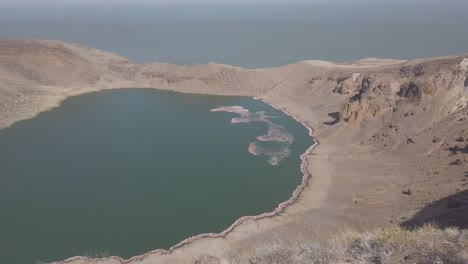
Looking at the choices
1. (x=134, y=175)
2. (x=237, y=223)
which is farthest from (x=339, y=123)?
(x=134, y=175)

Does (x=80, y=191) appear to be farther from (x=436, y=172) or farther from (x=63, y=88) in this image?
(x=63, y=88)

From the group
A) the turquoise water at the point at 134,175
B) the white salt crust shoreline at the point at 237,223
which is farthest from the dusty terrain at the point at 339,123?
the turquoise water at the point at 134,175

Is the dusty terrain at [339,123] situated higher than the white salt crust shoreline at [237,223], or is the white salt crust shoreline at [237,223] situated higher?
the dusty terrain at [339,123]

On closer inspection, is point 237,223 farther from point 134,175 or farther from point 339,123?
point 339,123

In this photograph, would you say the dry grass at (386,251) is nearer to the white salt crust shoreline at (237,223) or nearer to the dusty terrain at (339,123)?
the dusty terrain at (339,123)

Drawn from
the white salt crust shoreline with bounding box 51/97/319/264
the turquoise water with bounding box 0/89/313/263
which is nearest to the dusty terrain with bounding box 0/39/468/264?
the white salt crust shoreline with bounding box 51/97/319/264

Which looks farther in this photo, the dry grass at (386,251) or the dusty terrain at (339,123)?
the dusty terrain at (339,123)

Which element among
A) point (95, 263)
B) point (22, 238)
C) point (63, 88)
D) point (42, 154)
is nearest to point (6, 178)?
point (42, 154)

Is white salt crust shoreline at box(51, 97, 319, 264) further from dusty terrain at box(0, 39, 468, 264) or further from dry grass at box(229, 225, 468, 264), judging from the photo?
dry grass at box(229, 225, 468, 264)
